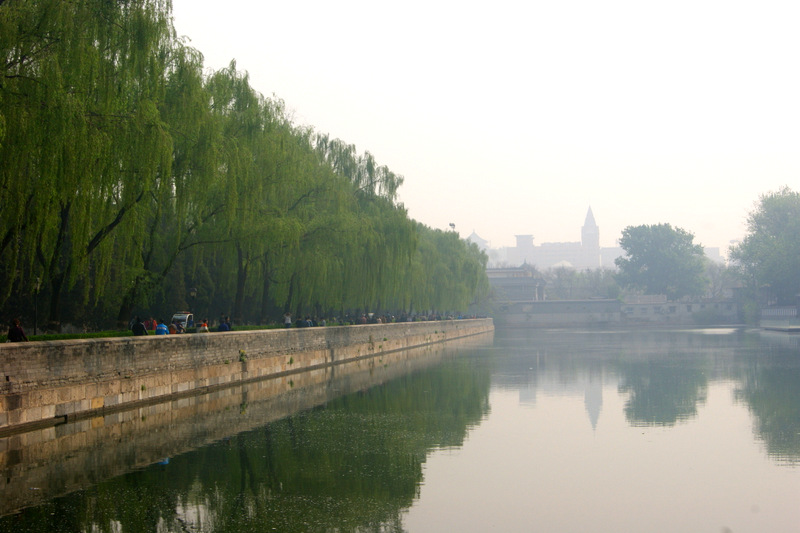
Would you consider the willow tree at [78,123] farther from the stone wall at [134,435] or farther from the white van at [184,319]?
the white van at [184,319]

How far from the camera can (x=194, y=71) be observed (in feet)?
70.2

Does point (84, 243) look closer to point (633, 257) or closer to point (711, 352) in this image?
point (711, 352)

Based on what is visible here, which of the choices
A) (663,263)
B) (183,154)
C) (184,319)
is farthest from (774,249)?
(183,154)

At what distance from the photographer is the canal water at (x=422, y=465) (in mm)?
9438

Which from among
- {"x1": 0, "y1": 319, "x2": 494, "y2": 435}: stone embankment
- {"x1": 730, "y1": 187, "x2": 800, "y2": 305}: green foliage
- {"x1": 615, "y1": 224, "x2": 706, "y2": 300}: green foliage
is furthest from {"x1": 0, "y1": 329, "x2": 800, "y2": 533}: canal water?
{"x1": 615, "y1": 224, "x2": 706, "y2": 300}: green foliage

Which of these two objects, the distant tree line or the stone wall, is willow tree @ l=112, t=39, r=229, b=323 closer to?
the distant tree line

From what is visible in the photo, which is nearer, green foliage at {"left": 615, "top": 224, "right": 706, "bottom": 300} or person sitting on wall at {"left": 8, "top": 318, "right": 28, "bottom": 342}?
person sitting on wall at {"left": 8, "top": 318, "right": 28, "bottom": 342}

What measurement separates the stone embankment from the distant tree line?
6.04 ft

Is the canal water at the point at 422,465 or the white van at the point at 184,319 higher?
the white van at the point at 184,319

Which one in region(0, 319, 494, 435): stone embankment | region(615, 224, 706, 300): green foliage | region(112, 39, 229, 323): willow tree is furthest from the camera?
region(615, 224, 706, 300): green foliage

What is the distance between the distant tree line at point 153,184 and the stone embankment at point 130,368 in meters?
1.84

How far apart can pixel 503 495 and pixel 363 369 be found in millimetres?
21427

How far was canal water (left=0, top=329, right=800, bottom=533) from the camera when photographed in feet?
31.0

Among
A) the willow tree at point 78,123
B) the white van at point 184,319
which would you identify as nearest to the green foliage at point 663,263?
the white van at point 184,319
